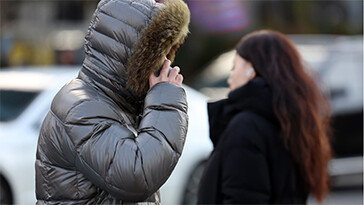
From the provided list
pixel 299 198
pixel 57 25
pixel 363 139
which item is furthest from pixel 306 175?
pixel 57 25

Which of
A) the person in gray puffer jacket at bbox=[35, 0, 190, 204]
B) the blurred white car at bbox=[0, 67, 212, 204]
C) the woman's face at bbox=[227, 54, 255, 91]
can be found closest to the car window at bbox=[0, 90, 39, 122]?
the blurred white car at bbox=[0, 67, 212, 204]

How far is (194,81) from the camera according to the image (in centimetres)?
855

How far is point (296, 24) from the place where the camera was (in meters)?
16.2

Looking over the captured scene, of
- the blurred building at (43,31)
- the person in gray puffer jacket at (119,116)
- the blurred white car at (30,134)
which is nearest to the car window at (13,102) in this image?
the blurred white car at (30,134)

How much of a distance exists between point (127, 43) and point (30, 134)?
142 inches

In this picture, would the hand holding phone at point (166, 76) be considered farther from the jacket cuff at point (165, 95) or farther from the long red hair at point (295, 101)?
the long red hair at point (295, 101)

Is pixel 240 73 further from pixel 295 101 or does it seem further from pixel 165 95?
pixel 165 95

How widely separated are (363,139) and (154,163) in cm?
578

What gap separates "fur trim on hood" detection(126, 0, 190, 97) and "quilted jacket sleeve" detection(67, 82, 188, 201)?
0.48 feet

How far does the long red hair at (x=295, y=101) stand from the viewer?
2939 mm

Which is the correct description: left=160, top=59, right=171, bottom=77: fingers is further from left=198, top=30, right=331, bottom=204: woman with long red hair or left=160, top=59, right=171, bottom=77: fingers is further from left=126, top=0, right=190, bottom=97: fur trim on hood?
left=198, top=30, right=331, bottom=204: woman with long red hair

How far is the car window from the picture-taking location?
5.72 metres

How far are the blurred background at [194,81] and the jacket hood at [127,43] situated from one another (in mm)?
1598

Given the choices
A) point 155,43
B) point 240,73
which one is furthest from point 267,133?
point 155,43
